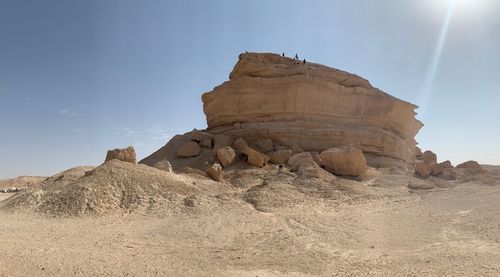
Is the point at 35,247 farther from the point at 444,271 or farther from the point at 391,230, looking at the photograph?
the point at 391,230

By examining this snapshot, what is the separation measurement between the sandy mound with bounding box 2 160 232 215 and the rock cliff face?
767cm

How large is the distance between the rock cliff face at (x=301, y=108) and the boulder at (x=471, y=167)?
3058 millimetres

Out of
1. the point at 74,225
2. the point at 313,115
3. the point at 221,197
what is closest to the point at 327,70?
the point at 313,115

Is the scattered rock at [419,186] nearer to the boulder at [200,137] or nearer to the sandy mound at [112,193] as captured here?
the sandy mound at [112,193]

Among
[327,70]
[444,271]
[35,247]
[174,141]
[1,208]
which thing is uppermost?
[327,70]

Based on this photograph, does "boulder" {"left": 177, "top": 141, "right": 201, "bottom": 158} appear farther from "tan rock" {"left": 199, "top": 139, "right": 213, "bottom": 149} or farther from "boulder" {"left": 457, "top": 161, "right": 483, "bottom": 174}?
"boulder" {"left": 457, "top": 161, "right": 483, "bottom": 174}

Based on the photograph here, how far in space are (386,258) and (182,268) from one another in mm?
3067

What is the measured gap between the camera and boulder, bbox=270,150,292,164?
52.8 ft

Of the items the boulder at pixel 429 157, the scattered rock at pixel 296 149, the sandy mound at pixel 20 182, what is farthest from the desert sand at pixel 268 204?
the boulder at pixel 429 157

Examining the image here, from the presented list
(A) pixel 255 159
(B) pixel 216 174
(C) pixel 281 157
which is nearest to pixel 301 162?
(C) pixel 281 157

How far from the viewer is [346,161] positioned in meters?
15.3

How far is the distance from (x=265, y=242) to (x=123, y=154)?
754 centimetres


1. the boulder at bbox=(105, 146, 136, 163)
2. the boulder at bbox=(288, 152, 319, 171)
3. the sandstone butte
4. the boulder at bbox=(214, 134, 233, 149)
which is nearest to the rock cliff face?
the sandstone butte

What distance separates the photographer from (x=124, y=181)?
1046 cm
